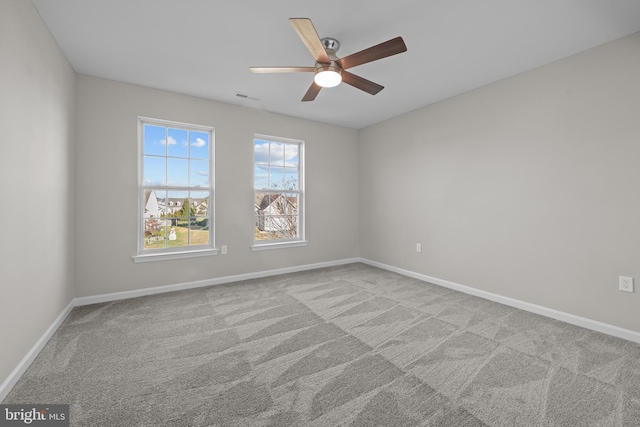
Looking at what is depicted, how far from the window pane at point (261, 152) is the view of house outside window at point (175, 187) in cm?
71

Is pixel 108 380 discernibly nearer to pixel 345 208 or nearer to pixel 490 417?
pixel 490 417

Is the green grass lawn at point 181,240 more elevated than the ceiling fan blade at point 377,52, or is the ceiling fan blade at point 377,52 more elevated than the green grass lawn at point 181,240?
the ceiling fan blade at point 377,52

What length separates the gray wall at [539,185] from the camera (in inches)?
94.0

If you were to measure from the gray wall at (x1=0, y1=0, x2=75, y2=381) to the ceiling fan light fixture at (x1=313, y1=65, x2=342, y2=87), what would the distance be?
2.00 m

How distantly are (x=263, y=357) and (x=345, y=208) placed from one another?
3.48 meters

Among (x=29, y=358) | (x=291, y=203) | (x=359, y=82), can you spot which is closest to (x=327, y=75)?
(x=359, y=82)

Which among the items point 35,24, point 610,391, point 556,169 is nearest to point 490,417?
point 610,391

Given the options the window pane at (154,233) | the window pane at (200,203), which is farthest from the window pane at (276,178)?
the window pane at (154,233)

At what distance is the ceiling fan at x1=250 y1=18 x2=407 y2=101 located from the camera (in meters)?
1.84

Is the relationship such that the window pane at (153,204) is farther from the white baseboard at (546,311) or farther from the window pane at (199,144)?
the white baseboard at (546,311)

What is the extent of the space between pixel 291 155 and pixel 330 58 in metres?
2.58

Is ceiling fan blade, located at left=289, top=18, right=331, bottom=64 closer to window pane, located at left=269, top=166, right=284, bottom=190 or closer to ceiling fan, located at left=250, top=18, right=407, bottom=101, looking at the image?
ceiling fan, located at left=250, top=18, right=407, bottom=101

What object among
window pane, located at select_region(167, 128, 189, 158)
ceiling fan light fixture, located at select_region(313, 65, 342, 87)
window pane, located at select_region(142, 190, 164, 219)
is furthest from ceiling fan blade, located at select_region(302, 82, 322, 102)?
window pane, located at select_region(142, 190, 164, 219)

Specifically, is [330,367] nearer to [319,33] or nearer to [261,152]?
[319,33]
